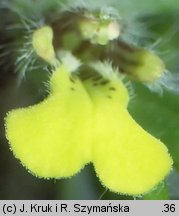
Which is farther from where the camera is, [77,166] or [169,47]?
[169,47]

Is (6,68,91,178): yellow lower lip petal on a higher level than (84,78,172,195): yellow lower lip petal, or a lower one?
higher

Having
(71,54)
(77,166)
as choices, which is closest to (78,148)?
(77,166)

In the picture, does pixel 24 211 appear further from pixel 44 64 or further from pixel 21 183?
pixel 44 64

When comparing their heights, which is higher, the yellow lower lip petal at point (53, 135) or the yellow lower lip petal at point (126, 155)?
the yellow lower lip petal at point (53, 135)
